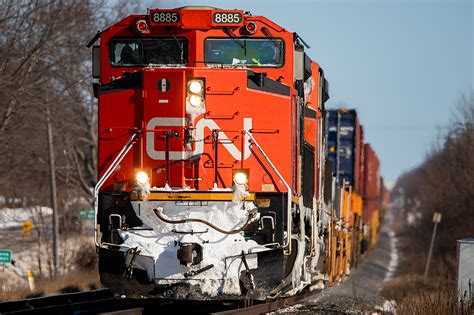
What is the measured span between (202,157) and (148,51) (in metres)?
1.70

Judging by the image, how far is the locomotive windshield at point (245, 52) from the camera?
12055 millimetres

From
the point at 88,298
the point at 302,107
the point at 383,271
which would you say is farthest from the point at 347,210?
the point at 383,271

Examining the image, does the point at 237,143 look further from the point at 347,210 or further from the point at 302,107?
the point at 347,210

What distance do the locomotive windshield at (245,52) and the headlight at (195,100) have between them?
29.6 inches

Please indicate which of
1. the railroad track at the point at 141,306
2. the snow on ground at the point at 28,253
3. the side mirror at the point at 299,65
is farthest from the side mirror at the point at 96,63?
the snow on ground at the point at 28,253

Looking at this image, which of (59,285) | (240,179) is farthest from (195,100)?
(59,285)

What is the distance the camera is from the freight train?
35.7 feet

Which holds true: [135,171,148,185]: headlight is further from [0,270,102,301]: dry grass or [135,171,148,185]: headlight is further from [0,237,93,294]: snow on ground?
[0,237,93,294]: snow on ground

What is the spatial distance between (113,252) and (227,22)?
10.7 feet

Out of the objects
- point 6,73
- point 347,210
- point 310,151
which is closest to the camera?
point 310,151

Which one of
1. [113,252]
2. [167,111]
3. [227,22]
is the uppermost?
[227,22]

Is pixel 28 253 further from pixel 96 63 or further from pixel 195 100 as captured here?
pixel 195 100

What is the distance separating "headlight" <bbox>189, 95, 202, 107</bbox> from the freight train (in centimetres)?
1

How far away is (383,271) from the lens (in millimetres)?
40719
